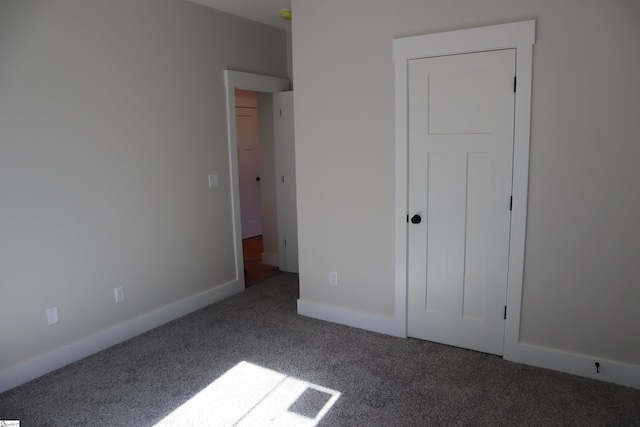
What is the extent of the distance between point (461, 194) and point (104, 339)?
2.79 meters

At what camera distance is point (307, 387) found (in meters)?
2.77

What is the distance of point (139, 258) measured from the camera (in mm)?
3605

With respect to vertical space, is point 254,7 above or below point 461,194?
above

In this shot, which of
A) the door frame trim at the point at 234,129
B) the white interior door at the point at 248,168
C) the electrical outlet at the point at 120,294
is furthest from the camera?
the white interior door at the point at 248,168

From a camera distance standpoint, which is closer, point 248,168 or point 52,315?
point 52,315

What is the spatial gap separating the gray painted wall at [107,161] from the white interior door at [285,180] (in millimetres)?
638

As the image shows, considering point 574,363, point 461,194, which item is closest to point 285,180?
point 461,194

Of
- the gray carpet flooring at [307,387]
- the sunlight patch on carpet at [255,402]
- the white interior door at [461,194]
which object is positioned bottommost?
the sunlight patch on carpet at [255,402]

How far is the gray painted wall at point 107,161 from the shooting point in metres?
2.82

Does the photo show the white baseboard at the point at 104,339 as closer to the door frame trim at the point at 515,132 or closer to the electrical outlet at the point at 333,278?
the electrical outlet at the point at 333,278

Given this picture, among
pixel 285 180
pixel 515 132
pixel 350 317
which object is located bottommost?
pixel 350 317

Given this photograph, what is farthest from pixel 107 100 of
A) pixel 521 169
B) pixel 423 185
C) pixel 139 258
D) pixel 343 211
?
pixel 521 169

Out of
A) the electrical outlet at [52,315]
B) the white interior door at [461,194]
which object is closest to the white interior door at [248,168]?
the electrical outlet at [52,315]

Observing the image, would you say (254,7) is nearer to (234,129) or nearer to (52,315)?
(234,129)
